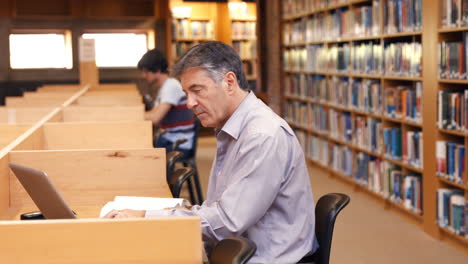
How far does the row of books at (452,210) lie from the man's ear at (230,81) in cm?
255

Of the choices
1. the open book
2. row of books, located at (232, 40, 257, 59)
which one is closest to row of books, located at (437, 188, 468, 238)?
the open book

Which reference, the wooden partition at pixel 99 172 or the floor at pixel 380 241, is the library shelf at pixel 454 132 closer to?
the floor at pixel 380 241

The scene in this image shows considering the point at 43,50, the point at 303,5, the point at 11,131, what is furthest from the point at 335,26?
the point at 43,50

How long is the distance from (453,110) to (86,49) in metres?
4.34

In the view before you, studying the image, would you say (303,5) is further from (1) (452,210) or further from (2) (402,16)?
(1) (452,210)

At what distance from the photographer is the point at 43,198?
1950 millimetres

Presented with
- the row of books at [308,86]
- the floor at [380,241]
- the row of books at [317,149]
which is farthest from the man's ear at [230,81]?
the row of books at [317,149]

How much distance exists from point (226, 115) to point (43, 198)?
0.59m

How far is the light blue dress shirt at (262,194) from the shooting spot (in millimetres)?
1830

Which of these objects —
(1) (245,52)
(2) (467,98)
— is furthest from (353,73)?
(1) (245,52)

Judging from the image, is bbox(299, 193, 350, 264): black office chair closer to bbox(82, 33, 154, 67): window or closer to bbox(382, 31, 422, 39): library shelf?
bbox(382, 31, 422, 39): library shelf

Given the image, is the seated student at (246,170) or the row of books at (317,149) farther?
the row of books at (317,149)

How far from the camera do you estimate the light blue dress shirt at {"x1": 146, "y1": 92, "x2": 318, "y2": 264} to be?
1.83 metres

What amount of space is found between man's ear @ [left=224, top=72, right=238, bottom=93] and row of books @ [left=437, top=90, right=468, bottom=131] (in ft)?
8.07
